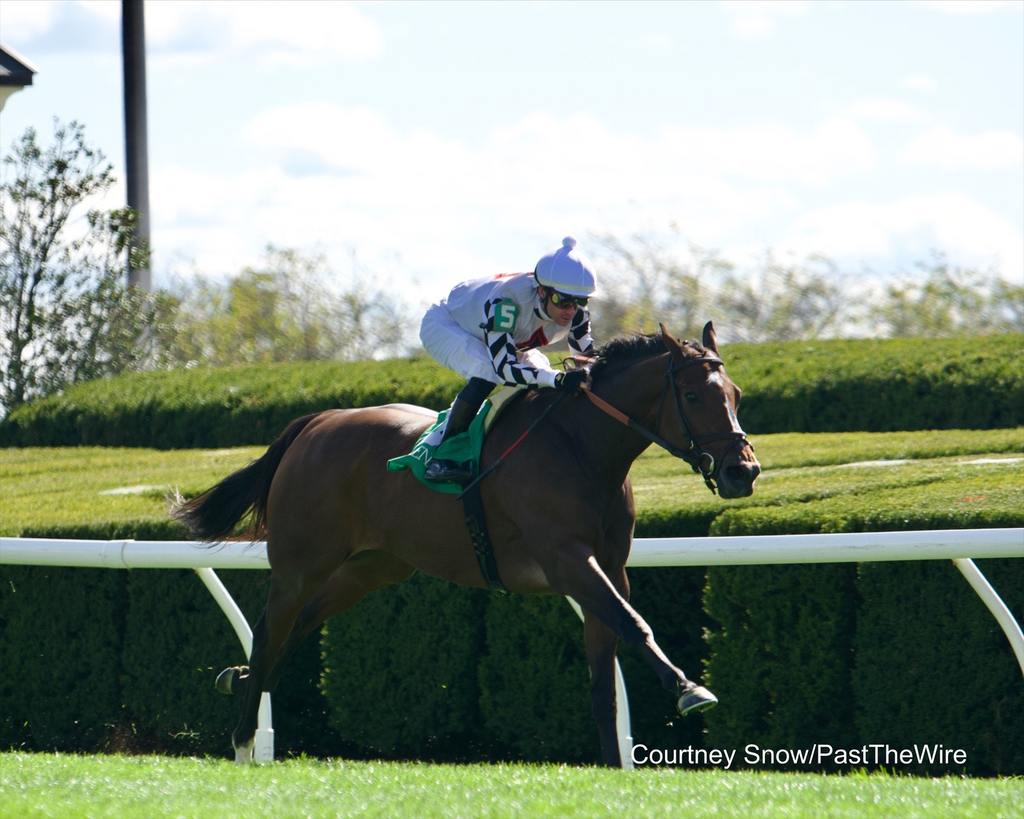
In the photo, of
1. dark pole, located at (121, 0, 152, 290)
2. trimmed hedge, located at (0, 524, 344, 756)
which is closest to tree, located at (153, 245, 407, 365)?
dark pole, located at (121, 0, 152, 290)

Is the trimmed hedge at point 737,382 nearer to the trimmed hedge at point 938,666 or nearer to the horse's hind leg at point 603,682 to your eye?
the trimmed hedge at point 938,666

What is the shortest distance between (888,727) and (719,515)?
119 centimetres

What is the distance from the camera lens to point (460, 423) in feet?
18.0

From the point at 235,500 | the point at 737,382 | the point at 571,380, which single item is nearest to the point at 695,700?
the point at 571,380

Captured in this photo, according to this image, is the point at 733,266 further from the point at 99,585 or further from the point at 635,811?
the point at 635,811

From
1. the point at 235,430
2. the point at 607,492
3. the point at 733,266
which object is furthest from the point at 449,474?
the point at 733,266

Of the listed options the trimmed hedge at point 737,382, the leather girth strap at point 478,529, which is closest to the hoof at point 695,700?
the leather girth strap at point 478,529

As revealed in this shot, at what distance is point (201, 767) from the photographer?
5000 mm

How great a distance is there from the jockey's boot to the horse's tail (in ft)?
3.65

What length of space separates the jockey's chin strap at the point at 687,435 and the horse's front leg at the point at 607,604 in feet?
1.44

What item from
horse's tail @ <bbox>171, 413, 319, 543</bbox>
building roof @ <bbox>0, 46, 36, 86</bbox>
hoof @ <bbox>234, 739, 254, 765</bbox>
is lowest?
hoof @ <bbox>234, 739, 254, 765</bbox>

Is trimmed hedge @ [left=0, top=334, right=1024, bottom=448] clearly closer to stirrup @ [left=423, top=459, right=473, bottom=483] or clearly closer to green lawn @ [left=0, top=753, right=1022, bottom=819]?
stirrup @ [left=423, top=459, right=473, bottom=483]

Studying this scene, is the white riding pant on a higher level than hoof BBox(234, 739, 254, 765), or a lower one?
higher

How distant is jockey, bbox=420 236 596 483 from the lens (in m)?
5.25
